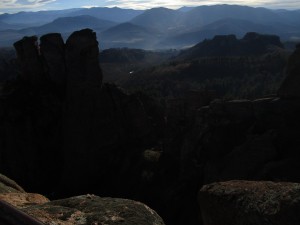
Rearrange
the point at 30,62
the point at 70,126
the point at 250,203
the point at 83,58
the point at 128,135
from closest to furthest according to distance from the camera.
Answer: the point at 250,203
the point at 70,126
the point at 128,135
the point at 83,58
the point at 30,62

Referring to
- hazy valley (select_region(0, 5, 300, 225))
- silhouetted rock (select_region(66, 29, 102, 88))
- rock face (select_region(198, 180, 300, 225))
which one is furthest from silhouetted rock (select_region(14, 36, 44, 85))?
rock face (select_region(198, 180, 300, 225))

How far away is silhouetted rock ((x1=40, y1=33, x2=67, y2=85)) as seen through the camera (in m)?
79.5

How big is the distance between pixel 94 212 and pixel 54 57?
2794 inches

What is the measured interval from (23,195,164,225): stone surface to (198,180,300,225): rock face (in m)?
3.39

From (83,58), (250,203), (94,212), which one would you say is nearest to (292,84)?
(83,58)

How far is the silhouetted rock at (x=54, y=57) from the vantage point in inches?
3130

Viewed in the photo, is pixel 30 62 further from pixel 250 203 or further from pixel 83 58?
pixel 250 203

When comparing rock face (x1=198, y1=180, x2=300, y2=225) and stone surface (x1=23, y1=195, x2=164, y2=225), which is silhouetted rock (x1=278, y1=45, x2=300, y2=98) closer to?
rock face (x1=198, y1=180, x2=300, y2=225)

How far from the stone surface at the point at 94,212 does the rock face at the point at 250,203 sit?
11.1ft

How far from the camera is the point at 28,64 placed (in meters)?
79.8

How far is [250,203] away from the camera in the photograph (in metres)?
14.3

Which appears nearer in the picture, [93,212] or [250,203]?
[93,212]

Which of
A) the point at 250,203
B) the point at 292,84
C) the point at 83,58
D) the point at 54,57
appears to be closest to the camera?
the point at 250,203

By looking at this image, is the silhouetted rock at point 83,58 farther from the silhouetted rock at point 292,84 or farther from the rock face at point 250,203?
the rock face at point 250,203
